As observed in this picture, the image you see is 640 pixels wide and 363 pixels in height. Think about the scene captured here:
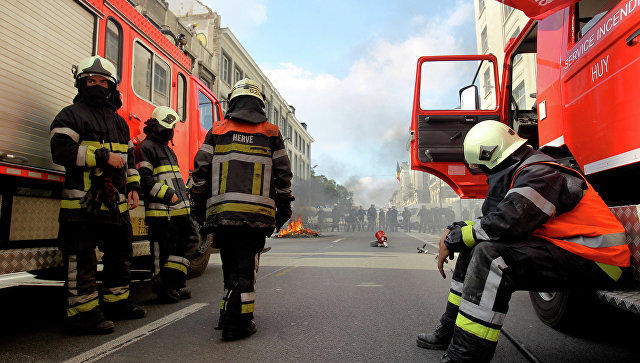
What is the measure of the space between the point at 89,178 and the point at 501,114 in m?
4.45

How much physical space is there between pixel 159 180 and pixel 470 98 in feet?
12.5

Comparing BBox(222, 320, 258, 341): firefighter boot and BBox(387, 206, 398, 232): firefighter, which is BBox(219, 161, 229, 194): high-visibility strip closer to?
BBox(222, 320, 258, 341): firefighter boot

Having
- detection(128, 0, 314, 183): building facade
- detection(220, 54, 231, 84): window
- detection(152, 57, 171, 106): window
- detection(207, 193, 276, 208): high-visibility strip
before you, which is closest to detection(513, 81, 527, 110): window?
detection(207, 193, 276, 208): high-visibility strip

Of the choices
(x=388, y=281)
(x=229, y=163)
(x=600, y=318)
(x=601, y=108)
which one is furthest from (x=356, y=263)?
(x=601, y=108)

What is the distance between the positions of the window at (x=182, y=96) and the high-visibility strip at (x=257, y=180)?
10.9 ft

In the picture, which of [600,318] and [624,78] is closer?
[624,78]

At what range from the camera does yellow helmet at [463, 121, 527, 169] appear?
2.52m

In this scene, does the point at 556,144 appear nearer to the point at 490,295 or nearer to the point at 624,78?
the point at 624,78

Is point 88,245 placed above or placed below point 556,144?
below

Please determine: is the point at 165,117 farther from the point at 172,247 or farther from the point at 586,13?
the point at 586,13

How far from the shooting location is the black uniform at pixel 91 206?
3062 millimetres

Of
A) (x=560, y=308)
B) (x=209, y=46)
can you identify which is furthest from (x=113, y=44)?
(x=209, y=46)

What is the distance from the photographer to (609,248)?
2.10 meters

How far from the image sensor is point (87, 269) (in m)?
3.14
